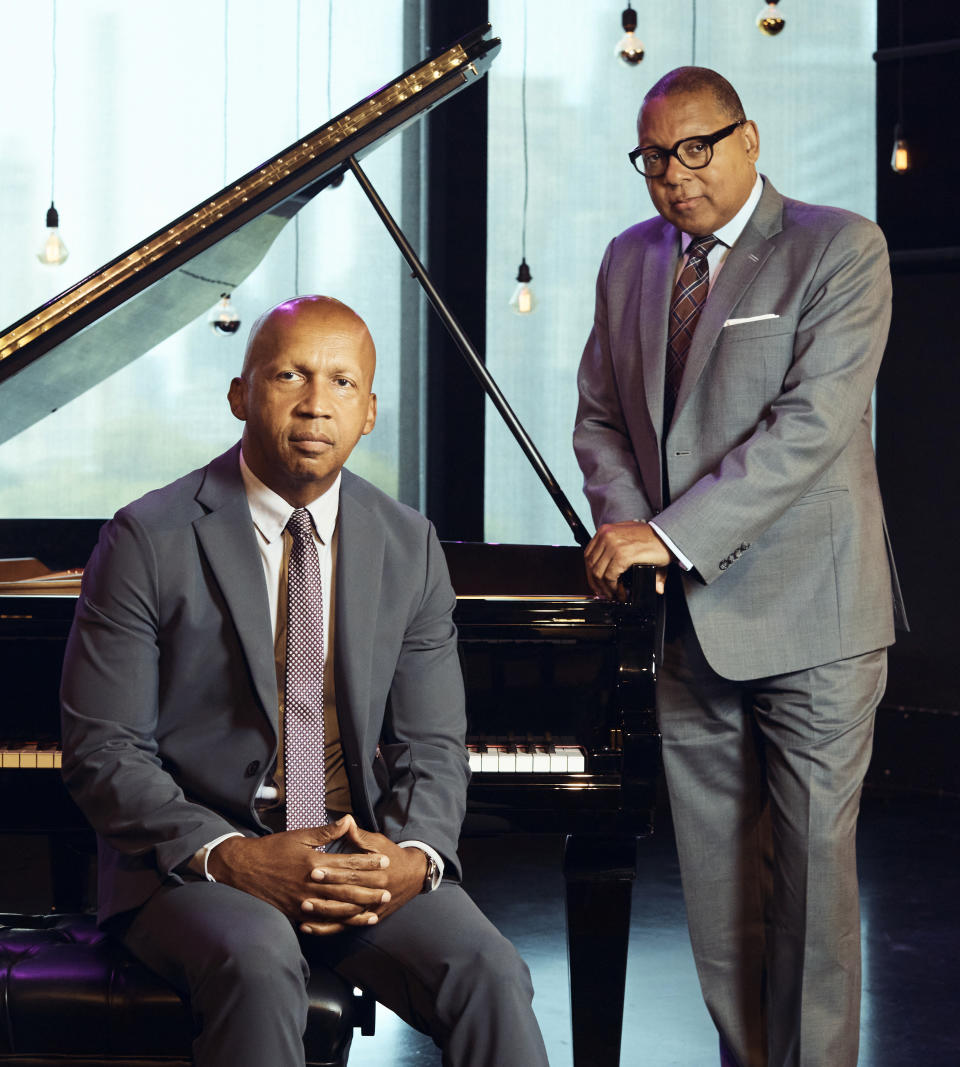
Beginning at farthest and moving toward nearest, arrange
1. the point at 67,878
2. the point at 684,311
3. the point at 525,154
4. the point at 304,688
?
the point at 525,154 < the point at 67,878 < the point at 684,311 < the point at 304,688

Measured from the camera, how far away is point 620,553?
227 cm

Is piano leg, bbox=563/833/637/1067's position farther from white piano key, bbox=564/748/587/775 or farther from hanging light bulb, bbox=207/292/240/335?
hanging light bulb, bbox=207/292/240/335

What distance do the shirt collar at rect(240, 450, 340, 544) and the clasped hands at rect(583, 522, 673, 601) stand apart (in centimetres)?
51

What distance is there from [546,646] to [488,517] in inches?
129

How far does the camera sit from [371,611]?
1.98 m

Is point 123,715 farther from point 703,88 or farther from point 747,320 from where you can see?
point 703,88

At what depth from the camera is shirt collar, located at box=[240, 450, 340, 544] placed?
6.59 feet

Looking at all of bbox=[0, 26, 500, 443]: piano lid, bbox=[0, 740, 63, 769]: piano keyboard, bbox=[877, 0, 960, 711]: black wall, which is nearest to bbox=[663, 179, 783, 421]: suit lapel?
bbox=[0, 26, 500, 443]: piano lid

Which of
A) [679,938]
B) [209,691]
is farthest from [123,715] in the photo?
[679,938]

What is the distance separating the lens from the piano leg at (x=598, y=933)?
2.26 m

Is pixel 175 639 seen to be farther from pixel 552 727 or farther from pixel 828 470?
pixel 828 470

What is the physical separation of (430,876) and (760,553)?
0.89 m

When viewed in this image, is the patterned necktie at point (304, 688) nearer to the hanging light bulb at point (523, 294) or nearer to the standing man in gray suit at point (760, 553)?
the standing man in gray suit at point (760, 553)

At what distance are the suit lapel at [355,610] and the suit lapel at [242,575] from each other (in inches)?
4.1
